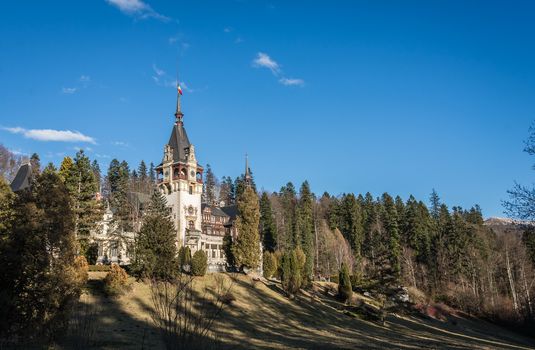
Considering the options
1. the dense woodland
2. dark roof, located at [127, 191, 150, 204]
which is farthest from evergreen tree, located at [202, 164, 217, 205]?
dark roof, located at [127, 191, 150, 204]

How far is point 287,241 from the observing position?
236 feet

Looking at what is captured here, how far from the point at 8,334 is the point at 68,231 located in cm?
509

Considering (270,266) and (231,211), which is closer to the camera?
(270,266)

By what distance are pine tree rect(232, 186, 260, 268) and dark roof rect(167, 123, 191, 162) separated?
19.2m

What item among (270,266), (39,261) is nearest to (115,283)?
(39,261)

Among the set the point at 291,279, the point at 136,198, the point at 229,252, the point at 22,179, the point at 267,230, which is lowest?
the point at 291,279

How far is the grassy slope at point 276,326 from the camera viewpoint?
21.0 m

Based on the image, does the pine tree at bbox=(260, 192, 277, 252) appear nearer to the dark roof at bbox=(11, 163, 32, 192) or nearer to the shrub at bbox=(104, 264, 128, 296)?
the dark roof at bbox=(11, 163, 32, 192)

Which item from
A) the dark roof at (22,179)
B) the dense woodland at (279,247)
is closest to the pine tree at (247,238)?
the dense woodland at (279,247)

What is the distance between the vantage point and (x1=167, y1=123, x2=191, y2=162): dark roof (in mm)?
66812

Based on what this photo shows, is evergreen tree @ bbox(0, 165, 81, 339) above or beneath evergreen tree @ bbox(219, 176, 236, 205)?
beneath

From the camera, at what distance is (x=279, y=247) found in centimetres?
7919

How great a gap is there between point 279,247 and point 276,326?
164 ft

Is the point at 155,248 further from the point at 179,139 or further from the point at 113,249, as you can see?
the point at 179,139
